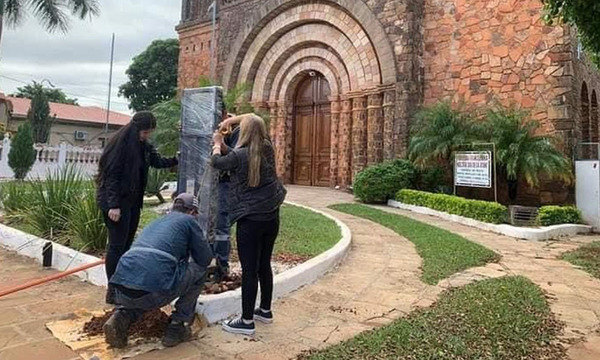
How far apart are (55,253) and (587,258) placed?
21.5 feet

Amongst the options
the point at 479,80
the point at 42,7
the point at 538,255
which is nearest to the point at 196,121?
the point at 538,255

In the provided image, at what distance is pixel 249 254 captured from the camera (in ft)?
10.2

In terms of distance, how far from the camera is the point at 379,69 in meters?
11.7

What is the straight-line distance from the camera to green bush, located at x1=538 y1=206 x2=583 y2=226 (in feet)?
26.2

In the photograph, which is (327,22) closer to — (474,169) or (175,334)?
(474,169)

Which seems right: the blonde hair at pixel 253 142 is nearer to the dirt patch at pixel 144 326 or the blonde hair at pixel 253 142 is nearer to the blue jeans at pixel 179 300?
the blue jeans at pixel 179 300

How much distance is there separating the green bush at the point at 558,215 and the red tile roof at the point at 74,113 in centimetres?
2766

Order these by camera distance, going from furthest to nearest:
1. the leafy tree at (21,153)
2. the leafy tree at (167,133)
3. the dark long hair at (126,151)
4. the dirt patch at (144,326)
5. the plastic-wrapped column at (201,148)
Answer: the leafy tree at (21,153), the leafy tree at (167,133), the plastic-wrapped column at (201,148), the dark long hair at (126,151), the dirt patch at (144,326)

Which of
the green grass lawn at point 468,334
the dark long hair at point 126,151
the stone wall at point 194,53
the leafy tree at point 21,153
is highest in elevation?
the stone wall at point 194,53

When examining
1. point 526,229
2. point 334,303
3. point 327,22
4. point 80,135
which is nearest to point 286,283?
point 334,303

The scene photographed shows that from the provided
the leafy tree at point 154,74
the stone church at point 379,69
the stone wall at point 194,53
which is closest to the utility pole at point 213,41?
the stone church at point 379,69

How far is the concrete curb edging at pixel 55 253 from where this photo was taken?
424 cm

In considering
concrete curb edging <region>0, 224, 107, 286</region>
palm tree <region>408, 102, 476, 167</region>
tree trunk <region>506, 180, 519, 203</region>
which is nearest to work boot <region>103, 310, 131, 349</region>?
concrete curb edging <region>0, 224, 107, 286</region>

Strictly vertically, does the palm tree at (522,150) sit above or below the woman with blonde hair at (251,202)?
above
